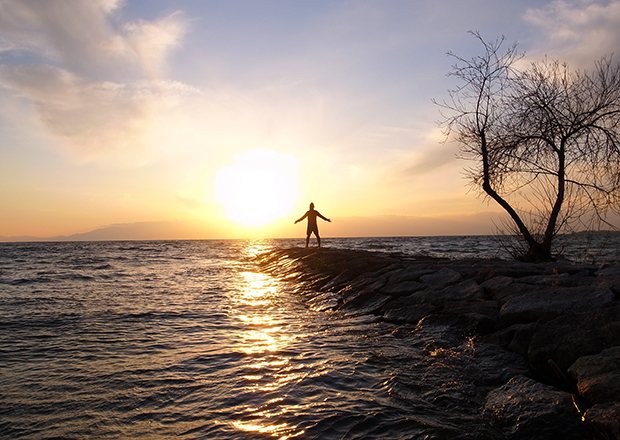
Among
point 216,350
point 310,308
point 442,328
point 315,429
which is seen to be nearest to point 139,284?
point 310,308

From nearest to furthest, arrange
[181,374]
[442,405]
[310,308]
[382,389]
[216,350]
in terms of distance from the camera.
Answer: [442,405] < [382,389] < [181,374] < [216,350] < [310,308]

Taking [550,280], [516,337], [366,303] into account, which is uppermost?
[550,280]

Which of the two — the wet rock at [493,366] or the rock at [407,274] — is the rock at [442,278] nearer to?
the rock at [407,274]

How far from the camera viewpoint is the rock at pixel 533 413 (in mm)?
3410

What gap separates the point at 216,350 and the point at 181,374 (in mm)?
1167

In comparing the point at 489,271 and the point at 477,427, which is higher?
the point at 489,271

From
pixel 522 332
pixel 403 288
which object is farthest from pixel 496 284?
pixel 522 332

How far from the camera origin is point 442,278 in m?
9.27

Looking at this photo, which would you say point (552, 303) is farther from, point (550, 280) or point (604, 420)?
point (604, 420)

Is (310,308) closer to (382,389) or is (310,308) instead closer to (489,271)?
(489,271)

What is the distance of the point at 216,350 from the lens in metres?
6.47

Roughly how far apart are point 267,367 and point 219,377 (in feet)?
2.23

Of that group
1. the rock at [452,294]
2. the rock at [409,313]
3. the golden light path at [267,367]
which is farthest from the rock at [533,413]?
the rock at [452,294]

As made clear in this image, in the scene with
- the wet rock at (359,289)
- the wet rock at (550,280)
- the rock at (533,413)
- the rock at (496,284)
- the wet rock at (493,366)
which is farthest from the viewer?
the wet rock at (359,289)
